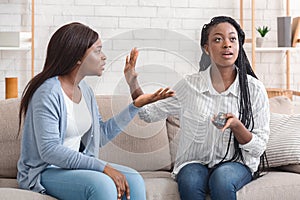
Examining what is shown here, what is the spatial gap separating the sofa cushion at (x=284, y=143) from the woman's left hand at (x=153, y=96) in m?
1.11

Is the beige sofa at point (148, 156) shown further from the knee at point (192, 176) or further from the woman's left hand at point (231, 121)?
the woman's left hand at point (231, 121)

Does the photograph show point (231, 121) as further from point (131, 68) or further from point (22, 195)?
point (22, 195)

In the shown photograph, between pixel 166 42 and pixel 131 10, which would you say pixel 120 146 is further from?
pixel 131 10

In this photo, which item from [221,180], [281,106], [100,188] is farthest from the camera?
[281,106]

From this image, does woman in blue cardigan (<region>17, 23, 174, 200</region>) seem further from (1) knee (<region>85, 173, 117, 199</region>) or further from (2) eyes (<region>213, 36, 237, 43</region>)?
(2) eyes (<region>213, 36, 237, 43</region>)

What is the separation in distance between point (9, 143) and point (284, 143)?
121 centimetres

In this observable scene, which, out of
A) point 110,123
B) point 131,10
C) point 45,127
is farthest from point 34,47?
point 110,123

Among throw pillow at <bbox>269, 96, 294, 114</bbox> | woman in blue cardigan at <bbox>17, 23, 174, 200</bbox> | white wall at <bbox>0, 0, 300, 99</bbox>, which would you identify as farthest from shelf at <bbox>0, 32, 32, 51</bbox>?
throw pillow at <bbox>269, 96, 294, 114</bbox>

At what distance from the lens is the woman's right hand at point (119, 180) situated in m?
1.95

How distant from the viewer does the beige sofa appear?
1521 mm

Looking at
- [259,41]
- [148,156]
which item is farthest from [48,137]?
[259,41]

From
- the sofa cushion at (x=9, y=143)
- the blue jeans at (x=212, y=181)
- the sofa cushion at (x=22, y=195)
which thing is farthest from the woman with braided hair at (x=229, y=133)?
the sofa cushion at (x=9, y=143)

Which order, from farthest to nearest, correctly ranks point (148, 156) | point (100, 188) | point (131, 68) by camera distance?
point (100, 188)
point (148, 156)
point (131, 68)

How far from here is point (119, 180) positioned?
1964 mm
